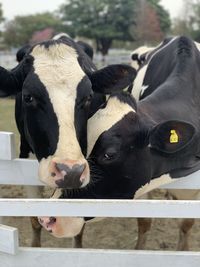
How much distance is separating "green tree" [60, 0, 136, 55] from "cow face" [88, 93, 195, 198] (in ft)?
141

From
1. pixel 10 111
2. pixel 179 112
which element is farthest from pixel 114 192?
pixel 10 111

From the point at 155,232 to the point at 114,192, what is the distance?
193cm

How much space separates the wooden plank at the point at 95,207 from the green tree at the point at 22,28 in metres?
51.2

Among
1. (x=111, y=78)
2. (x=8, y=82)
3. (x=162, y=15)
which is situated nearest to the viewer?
(x=8, y=82)

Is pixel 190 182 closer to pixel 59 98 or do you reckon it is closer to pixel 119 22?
pixel 59 98

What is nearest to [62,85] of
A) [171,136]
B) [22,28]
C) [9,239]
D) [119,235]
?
[171,136]

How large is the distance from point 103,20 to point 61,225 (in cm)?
4524

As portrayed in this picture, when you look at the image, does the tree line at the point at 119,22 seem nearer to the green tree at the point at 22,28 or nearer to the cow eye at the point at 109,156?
the green tree at the point at 22,28

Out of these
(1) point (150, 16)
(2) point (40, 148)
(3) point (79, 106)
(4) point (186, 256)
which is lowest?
(1) point (150, 16)

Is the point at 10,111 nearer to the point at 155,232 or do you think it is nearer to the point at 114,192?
the point at 155,232

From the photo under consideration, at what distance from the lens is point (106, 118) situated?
9.09 feet

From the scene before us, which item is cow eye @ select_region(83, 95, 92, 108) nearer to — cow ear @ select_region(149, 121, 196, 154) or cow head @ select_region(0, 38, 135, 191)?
cow head @ select_region(0, 38, 135, 191)

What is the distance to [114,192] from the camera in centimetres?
276

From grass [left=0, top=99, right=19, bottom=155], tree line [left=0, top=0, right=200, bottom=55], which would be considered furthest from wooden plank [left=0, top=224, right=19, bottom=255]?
tree line [left=0, top=0, right=200, bottom=55]
